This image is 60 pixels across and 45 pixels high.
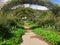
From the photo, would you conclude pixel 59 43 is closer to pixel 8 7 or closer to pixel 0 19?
pixel 0 19

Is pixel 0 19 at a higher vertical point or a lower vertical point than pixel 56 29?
higher

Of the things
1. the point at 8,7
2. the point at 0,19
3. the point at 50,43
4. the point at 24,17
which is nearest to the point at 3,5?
the point at 8,7

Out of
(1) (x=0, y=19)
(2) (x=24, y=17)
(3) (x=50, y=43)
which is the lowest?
(2) (x=24, y=17)

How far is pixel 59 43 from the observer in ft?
51.2

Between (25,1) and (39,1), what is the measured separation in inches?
85.5

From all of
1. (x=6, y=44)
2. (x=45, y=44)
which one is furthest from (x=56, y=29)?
(x=6, y=44)

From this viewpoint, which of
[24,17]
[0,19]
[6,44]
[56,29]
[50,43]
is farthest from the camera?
[24,17]

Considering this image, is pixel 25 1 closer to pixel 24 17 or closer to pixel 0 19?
pixel 0 19

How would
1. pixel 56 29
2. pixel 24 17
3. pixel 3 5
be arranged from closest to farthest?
pixel 56 29 < pixel 3 5 < pixel 24 17

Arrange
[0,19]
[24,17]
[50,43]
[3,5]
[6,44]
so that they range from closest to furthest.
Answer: [6,44] → [50,43] → [0,19] → [3,5] → [24,17]

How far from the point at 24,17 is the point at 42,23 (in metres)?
44.6

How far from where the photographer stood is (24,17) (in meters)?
81.2

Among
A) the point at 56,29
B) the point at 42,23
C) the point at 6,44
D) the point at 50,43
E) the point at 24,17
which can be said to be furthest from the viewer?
the point at 24,17

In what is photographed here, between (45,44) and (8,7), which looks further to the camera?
(8,7)
